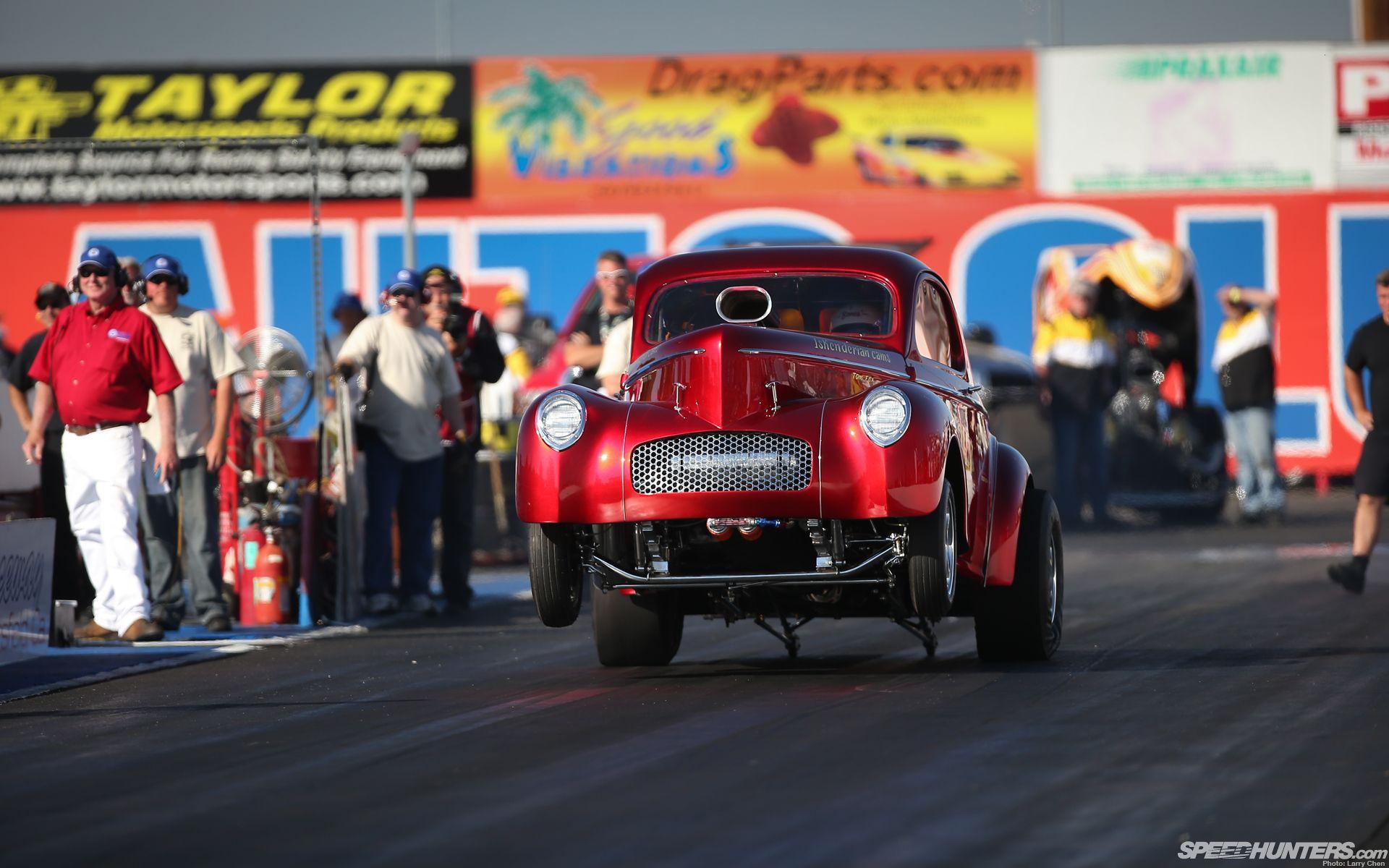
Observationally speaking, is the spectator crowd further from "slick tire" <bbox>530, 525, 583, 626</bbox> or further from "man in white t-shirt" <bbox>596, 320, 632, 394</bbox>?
"slick tire" <bbox>530, 525, 583, 626</bbox>

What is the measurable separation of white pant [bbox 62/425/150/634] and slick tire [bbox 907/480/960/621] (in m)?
4.67

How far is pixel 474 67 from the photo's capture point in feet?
86.8

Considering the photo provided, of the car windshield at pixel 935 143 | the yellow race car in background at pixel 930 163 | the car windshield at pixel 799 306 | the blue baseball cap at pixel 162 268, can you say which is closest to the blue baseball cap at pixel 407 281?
the blue baseball cap at pixel 162 268

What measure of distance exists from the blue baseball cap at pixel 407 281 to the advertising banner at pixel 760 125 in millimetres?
13250

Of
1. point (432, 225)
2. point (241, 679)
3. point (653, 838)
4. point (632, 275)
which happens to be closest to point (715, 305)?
point (241, 679)

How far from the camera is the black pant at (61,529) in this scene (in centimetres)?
1302

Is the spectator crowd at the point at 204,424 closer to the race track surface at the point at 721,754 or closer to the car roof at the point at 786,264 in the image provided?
the car roof at the point at 786,264

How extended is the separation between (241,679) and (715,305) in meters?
2.71

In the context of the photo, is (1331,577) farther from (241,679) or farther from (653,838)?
(653,838)

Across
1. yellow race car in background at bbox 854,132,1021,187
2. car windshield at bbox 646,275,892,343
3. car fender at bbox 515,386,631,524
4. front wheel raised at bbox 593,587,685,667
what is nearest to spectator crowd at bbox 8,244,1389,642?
car windshield at bbox 646,275,892,343

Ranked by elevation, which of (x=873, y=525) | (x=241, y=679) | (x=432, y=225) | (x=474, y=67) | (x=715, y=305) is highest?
(x=474, y=67)

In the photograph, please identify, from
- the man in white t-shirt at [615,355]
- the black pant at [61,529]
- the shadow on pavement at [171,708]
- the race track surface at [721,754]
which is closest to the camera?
the race track surface at [721,754]

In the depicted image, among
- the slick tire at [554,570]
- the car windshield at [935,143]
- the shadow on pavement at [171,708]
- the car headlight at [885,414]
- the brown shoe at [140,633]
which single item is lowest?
the shadow on pavement at [171,708]

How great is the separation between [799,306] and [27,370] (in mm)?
6273
